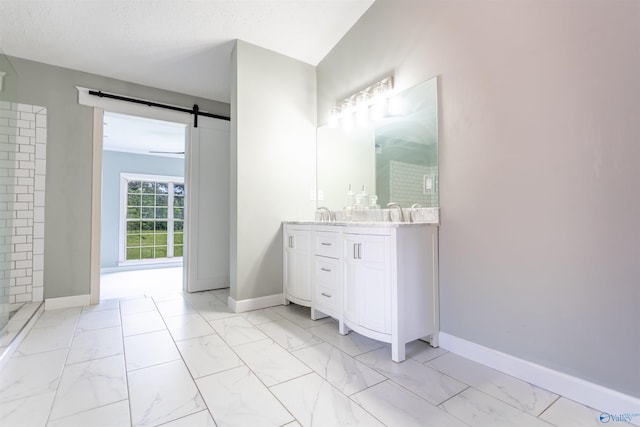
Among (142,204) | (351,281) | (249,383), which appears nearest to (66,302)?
(249,383)

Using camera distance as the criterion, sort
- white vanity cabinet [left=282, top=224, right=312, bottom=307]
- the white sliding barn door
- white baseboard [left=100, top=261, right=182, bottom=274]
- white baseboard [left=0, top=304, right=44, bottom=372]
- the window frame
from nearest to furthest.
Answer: white baseboard [left=0, top=304, right=44, bottom=372] → white vanity cabinet [left=282, top=224, right=312, bottom=307] → the white sliding barn door → white baseboard [left=100, top=261, right=182, bottom=274] → the window frame

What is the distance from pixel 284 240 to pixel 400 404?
1819mm

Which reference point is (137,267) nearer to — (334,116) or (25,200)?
(25,200)

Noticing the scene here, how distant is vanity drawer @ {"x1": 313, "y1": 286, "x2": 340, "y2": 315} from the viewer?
218 cm

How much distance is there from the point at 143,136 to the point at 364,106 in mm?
4026

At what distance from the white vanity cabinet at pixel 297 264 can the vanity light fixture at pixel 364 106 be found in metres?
1.10

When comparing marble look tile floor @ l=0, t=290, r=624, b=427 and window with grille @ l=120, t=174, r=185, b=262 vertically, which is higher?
window with grille @ l=120, t=174, r=185, b=262

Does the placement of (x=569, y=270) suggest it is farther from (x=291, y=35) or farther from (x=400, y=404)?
(x=291, y=35)

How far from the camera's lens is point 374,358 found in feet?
5.77

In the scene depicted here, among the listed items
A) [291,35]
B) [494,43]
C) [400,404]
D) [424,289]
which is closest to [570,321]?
[424,289]

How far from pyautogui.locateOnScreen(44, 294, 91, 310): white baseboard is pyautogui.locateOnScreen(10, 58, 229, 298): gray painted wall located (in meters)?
0.04

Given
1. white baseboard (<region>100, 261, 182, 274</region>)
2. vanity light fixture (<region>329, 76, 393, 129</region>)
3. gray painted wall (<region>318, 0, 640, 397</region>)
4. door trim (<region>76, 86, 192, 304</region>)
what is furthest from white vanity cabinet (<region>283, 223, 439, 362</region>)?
Answer: white baseboard (<region>100, 261, 182, 274</region>)

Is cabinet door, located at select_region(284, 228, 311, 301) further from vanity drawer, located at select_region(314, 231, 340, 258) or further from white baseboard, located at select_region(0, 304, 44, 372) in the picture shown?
white baseboard, located at select_region(0, 304, 44, 372)

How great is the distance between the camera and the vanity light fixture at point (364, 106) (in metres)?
2.35
